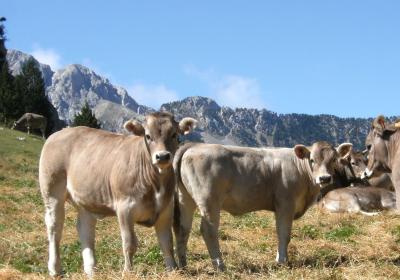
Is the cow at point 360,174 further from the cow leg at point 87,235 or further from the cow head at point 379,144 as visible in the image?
the cow leg at point 87,235

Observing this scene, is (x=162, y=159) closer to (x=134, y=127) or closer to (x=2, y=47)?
(x=134, y=127)

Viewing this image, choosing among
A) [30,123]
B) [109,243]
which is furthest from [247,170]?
[30,123]

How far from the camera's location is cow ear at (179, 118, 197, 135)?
9.80 metres

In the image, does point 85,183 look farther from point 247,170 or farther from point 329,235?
point 329,235

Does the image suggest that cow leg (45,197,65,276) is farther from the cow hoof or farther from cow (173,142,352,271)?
the cow hoof

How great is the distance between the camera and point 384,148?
1255cm

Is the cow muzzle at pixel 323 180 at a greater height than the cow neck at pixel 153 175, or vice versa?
the cow muzzle at pixel 323 180

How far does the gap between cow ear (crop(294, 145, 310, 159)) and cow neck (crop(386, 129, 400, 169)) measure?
174cm

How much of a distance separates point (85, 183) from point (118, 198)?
923 millimetres

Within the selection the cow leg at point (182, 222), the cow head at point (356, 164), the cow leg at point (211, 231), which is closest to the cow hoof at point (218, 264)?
the cow leg at point (211, 231)

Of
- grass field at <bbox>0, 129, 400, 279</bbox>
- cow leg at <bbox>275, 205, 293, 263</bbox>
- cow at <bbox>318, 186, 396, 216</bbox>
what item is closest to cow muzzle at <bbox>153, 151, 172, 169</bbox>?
grass field at <bbox>0, 129, 400, 279</bbox>

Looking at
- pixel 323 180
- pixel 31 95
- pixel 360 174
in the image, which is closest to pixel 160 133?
pixel 323 180

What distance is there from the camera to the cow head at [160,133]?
8963 millimetres

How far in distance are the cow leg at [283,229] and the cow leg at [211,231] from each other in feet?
4.16
